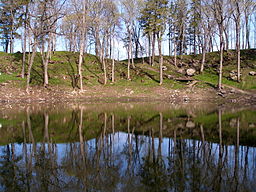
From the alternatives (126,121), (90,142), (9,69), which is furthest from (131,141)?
(9,69)

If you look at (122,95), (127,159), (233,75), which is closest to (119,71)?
(122,95)

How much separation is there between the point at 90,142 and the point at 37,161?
2136mm

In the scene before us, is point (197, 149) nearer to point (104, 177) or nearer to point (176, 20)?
point (104, 177)

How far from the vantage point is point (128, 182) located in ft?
14.5

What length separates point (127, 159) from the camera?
5.86 m

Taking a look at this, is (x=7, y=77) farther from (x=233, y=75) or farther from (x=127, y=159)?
(x=233, y=75)

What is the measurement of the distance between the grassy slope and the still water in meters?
21.3

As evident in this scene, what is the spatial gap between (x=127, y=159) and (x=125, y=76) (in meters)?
29.2

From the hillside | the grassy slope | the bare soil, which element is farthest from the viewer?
the grassy slope

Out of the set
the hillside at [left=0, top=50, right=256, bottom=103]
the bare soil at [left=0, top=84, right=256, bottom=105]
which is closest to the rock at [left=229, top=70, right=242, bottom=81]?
the hillside at [left=0, top=50, right=256, bottom=103]

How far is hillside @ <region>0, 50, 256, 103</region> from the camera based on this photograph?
93.1ft

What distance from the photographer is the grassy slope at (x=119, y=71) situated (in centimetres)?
2961

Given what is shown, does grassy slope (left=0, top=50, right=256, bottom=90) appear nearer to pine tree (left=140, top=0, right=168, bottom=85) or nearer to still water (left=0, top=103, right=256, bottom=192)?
pine tree (left=140, top=0, right=168, bottom=85)

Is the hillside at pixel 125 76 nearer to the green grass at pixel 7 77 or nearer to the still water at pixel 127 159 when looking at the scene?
the green grass at pixel 7 77
